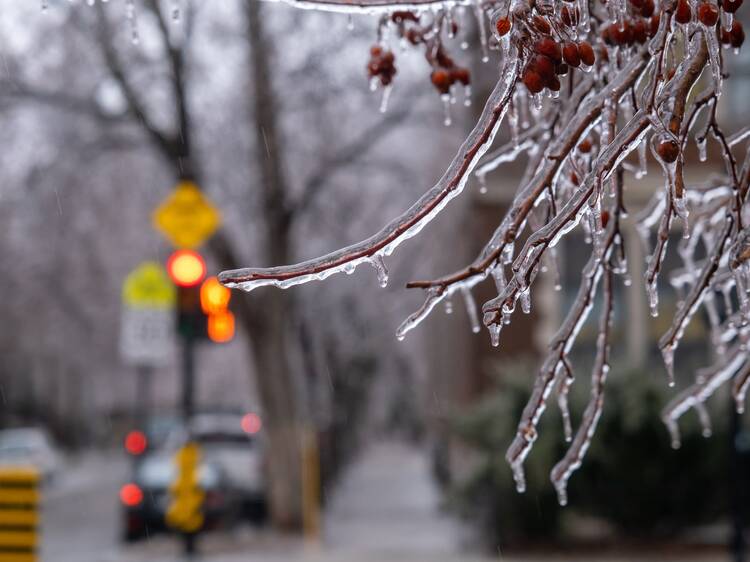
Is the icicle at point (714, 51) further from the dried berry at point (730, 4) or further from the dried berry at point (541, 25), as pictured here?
the dried berry at point (541, 25)

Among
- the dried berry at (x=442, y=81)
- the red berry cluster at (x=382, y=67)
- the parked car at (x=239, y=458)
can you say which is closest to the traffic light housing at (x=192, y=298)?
the parked car at (x=239, y=458)

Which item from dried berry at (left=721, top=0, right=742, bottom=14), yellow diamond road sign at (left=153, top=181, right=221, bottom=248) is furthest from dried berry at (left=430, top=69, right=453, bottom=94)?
yellow diamond road sign at (left=153, top=181, right=221, bottom=248)

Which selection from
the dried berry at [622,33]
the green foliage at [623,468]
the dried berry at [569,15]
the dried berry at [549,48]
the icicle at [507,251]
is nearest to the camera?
the dried berry at [549,48]

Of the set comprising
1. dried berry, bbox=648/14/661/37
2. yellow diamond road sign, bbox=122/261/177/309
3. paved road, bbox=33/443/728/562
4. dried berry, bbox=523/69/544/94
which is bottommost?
paved road, bbox=33/443/728/562

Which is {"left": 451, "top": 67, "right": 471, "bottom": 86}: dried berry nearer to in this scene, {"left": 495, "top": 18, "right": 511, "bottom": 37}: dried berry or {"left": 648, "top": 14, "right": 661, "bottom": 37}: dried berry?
{"left": 648, "top": 14, "right": 661, "bottom": 37}: dried berry

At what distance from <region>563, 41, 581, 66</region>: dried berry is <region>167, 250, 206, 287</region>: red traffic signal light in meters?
9.97

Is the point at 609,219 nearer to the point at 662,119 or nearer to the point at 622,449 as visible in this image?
the point at 662,119

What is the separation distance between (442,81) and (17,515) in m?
6.30

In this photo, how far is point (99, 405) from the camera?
65.9 metres

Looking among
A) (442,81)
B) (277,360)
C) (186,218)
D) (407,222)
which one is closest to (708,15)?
(407,222)

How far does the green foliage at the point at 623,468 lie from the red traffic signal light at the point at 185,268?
3.61 m

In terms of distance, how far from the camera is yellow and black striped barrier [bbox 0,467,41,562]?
9047 mm

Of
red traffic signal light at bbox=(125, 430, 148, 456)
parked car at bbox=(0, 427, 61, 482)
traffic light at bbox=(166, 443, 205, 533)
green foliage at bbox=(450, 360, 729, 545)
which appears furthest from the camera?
parked car at bbox=(0, 427, 61, 482)

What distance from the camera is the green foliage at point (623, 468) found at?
13.2 m
